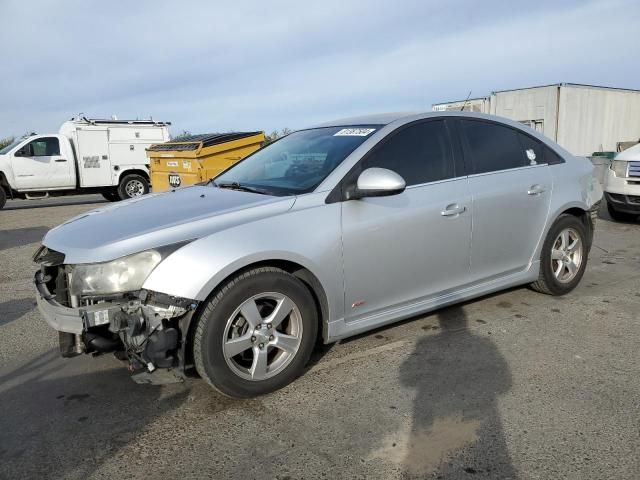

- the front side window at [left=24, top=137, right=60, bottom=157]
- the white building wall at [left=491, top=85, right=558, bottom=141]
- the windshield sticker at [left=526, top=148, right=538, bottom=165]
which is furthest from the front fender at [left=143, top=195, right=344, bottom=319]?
the white building wall at [left=491, top=85, right=558, bottom=141]

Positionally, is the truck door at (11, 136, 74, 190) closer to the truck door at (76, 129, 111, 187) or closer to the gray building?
the truck door at (76, 129, 111, 187)

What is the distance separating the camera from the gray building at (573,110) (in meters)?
16.8

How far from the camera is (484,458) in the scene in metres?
2.46

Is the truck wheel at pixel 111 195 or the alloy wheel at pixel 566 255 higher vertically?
the alloy wheel at pixel 566 255

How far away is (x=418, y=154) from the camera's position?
3738 millimetres

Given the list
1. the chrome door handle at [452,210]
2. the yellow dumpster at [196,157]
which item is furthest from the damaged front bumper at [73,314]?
the yellow dumpster at [196,157]

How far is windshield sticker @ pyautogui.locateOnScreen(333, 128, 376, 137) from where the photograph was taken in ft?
12.1

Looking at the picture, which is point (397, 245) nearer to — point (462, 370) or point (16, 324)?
point (462, 370)

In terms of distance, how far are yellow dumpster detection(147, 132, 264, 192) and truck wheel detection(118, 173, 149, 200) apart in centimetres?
348

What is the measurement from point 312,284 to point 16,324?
292cm

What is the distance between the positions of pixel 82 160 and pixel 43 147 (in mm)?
986

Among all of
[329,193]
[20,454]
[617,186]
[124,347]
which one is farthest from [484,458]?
[617,186]

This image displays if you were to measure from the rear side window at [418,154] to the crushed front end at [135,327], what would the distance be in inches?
61.3

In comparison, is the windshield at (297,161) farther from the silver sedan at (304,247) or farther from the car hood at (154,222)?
the car hood at (154,222)
